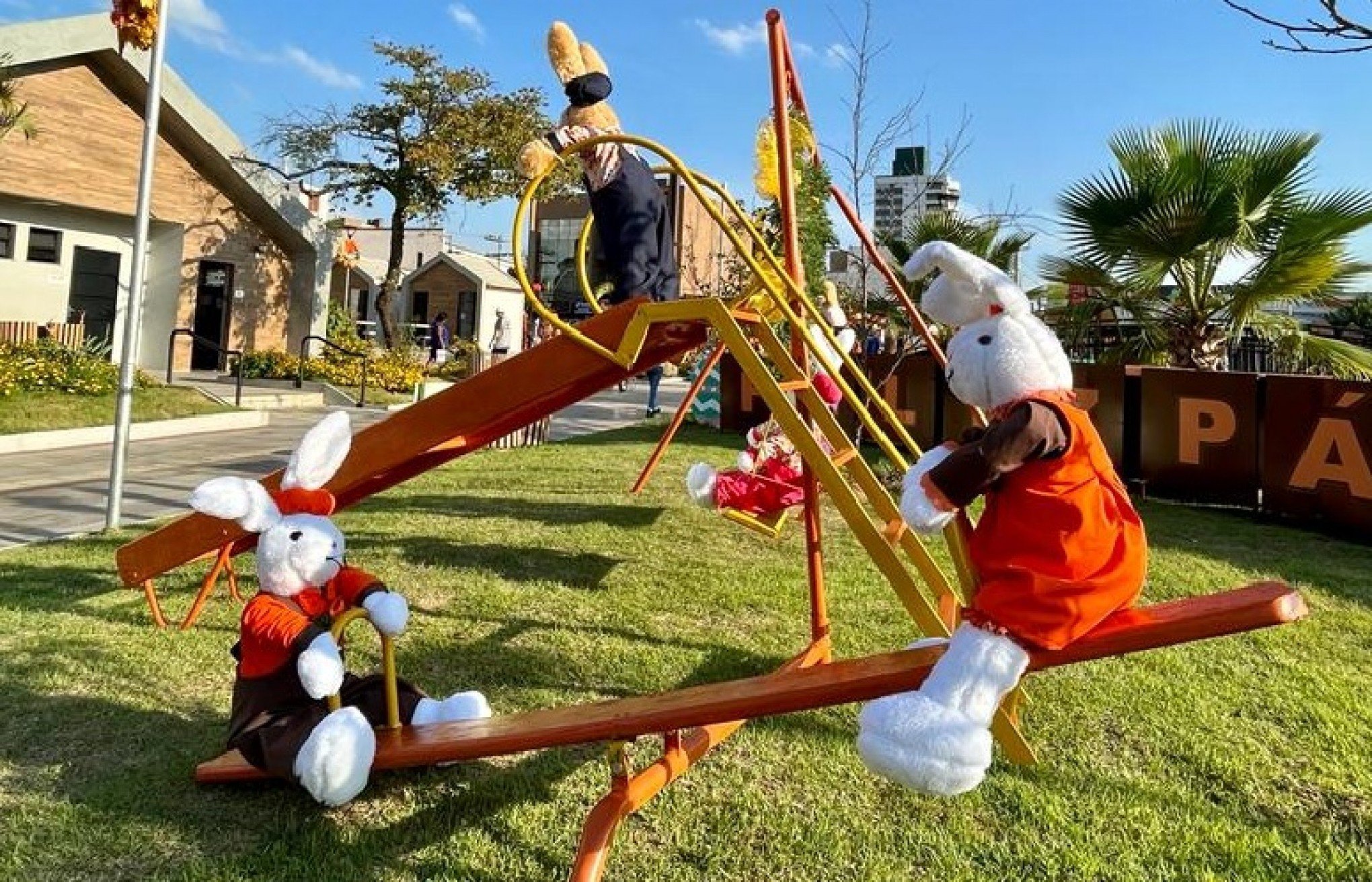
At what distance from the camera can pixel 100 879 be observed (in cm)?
223

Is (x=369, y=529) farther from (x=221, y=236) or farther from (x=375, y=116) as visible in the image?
(x=375, y=116)

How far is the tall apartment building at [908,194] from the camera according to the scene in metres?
11.4

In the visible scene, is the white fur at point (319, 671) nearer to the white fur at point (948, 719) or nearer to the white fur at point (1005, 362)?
the white fur at point (948, 719)

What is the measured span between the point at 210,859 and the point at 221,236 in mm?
17332

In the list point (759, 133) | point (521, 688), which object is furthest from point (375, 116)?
point (521, 688)

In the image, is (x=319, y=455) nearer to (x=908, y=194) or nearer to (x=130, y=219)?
(x=908, y=194)

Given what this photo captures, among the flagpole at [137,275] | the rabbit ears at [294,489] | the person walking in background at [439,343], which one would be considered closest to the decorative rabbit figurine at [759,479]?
the rabbit ears at [294,489]

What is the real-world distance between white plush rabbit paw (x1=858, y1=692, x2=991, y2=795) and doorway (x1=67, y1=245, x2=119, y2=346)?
16.5m

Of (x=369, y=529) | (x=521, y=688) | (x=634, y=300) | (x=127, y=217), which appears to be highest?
(x=127, y=217)

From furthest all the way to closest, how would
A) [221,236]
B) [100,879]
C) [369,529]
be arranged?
[221,236]
[369,529]
[100,879]

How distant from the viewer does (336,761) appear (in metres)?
2.35

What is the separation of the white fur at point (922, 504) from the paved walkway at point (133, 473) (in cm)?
583

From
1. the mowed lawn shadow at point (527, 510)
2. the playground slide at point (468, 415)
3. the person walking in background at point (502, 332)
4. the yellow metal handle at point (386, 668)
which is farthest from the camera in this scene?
the person walking in background at point (502, 332)

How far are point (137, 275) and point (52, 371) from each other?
752cm
